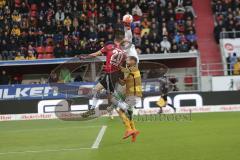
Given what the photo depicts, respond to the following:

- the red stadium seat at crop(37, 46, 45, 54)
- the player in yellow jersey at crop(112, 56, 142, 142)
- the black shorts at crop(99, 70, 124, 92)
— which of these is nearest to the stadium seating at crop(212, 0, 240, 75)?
the red stadium seat at crop(37, 46, 45, 54)

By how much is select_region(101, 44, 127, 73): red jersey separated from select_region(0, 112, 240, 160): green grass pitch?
1810 mm

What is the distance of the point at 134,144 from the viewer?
11.9m

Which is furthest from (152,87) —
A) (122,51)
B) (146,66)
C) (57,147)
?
(57,147)

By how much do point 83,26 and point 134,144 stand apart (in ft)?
64.2

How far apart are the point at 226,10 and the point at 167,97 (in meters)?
11.1

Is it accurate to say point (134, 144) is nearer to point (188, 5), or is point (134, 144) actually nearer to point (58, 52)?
point (58, 52)

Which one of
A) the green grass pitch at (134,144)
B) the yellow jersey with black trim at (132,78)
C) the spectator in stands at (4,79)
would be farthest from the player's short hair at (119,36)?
the spectator in stands at (4,79)

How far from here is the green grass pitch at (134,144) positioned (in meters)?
10.2

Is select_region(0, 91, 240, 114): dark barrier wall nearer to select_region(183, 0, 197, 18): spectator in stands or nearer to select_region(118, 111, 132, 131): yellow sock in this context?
select_region(183, 0, 197, 18): spectator in stands

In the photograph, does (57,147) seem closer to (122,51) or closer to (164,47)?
(122,51)

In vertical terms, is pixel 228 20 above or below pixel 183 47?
above

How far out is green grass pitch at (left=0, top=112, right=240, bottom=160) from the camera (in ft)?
33.6

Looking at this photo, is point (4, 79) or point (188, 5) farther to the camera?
point (188, 5)

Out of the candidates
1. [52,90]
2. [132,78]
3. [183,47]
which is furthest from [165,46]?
[132,78]
